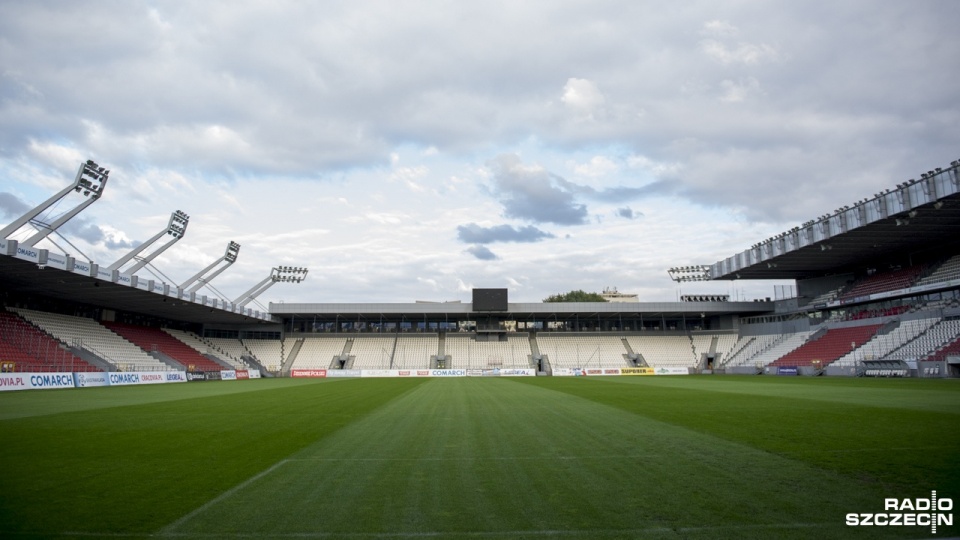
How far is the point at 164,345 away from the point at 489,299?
3381 centimetres

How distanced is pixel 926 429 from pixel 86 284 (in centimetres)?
4544

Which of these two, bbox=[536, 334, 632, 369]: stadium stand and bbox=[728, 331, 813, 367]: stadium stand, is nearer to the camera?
bbox=[728, 331, 813, 367]: stadium stand

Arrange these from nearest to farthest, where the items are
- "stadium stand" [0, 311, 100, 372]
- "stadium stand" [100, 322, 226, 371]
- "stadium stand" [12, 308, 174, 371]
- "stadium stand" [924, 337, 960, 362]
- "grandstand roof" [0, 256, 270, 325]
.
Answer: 1. "stadium stand" [0, 311, 100, 372]
2. "grandstand roof" [0, 256, 270, 325]
3. "stadium stand" [924, 337, 960, 362]
4. "stadium stand" [12, 308, 174, 371]
5. "stadium stand" [100, 322, 226, 371]

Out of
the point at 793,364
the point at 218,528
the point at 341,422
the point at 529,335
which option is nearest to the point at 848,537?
the point at 218,528

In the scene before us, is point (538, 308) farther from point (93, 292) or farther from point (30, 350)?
point (30, 350)

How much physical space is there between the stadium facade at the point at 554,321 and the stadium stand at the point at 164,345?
223 millimetres

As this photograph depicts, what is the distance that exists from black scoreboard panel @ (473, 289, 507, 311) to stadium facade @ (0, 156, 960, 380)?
0.13 metres

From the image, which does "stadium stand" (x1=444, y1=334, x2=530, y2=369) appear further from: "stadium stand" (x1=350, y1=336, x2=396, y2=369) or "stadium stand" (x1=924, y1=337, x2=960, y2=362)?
"stadium stand" (x1=924, y1=337, x2=960, y2=362)

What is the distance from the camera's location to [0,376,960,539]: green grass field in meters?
5.31

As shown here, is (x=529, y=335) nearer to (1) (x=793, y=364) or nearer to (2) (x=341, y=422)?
(1) (x=793, y=364)

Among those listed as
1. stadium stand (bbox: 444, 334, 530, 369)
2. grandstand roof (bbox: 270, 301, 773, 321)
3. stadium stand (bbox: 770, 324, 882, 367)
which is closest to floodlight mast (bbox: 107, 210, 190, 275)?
grandstand roof (bbox: 270, 301, 773, 321)

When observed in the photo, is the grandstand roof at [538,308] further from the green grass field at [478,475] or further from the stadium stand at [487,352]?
the green grass field at [478,475]

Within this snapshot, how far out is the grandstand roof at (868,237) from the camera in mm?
32594

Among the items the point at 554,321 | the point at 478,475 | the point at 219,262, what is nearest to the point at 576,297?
the point at 554,321
